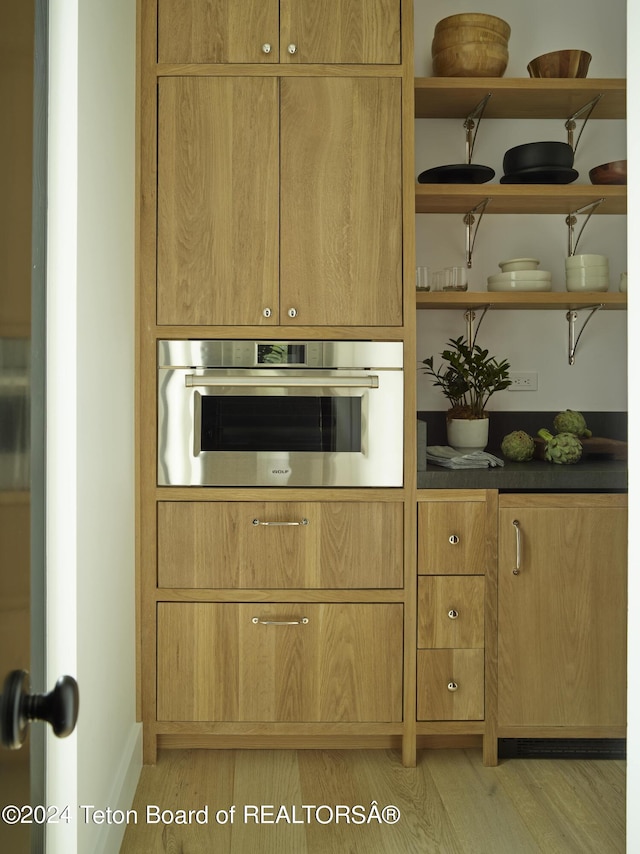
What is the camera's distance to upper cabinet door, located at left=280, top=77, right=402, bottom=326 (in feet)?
7.73

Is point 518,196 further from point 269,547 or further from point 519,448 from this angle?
point 269,547

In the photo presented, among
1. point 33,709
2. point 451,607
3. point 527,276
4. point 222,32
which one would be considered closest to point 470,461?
point 451,607

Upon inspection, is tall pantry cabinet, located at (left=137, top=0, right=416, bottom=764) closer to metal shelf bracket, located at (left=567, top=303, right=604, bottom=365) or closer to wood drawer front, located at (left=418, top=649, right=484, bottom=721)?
wood drawer front, located at (left=418, top=649, right=484, bottom=721)

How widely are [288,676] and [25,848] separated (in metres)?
1.33

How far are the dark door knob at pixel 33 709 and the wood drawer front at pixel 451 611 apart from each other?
67.8 inches

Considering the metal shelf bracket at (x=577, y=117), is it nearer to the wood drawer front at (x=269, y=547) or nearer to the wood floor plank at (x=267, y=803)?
the wood drawer front at (x=269, y=547)

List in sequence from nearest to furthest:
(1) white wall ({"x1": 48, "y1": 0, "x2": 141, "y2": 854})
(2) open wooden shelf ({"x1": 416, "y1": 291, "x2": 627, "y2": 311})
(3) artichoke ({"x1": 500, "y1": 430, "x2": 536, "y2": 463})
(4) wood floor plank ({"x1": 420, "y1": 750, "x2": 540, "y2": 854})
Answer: (1) white wall ({"x1": 48, "y1": 0, "x2": 141, "y2": 854}), (4) wood floor plank ({"x1": 420, "y1": 750, "x2": 540, "y2": 854}), (2) open wooden shelf ({"x1": 416, "y1": 291, "x2": 627, "y2": 311}), (3) artichoke ({"x1": 500, "y1": 430, "x2": 536, "y2": 463})

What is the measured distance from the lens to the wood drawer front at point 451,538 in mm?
2365

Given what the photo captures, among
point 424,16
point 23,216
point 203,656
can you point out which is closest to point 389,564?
point 203,656

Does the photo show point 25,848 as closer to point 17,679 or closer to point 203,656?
point 17,679

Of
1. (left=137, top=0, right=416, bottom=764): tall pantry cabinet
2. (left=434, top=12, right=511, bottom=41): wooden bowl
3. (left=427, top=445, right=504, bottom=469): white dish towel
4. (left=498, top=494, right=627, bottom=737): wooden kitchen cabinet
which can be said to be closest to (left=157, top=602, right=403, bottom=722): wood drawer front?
(left=137, top=0, right=416, bottom=764): tall pantry cabinet

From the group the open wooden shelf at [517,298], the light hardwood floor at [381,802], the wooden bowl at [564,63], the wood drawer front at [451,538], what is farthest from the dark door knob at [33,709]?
the wooden bowl at [564,63]

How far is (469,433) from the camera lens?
2705 mm

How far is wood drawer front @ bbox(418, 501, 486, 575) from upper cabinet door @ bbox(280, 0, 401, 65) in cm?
143
